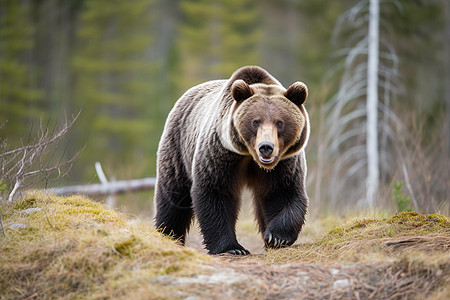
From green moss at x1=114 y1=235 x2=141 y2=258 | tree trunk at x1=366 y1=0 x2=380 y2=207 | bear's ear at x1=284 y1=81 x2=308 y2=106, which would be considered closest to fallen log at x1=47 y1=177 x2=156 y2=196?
tree trunk at x1=366 y1=0 x2=380 y2=207

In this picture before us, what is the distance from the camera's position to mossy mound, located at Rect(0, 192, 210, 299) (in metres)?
3.59

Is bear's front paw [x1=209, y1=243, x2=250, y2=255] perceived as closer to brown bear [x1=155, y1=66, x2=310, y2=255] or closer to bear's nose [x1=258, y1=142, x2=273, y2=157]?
brown bear [x1=155, y1=66, x2=310, y2=255]

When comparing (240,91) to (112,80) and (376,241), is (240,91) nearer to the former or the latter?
(376,241)

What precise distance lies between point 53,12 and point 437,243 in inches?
1206

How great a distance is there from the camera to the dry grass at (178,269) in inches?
137

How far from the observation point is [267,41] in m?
29.2

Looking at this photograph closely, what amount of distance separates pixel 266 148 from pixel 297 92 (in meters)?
0.86

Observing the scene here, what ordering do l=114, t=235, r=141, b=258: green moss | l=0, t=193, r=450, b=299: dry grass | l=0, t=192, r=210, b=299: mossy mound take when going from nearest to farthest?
l=0, t=193, r=450, b=299: dry grass → l=0, t=192, r=210, b=299: mossy mound → l=114, t=235, r=141, b=258: green moss

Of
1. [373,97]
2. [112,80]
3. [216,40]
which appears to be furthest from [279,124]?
[112,80]

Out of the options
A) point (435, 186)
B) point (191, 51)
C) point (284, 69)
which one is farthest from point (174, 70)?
point (435, 186)

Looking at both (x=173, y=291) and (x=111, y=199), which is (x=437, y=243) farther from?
Answer: (x=111, y=199)

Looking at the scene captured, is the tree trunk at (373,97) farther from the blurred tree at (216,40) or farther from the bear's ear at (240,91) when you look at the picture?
the blurred tree at (216,40)

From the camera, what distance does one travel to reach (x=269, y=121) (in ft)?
16.6

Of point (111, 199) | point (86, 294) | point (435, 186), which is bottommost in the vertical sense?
point (111, 199)
